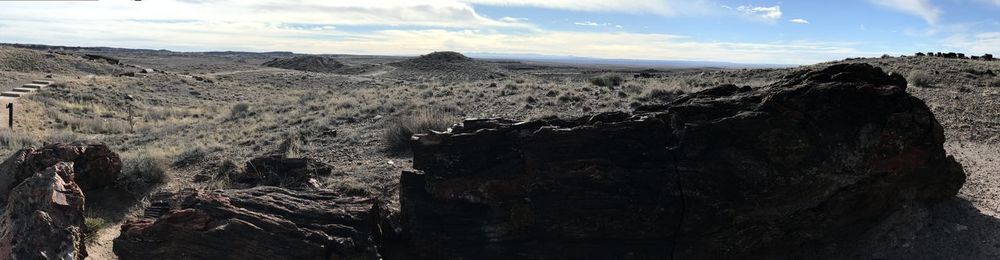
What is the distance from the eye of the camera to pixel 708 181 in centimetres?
632

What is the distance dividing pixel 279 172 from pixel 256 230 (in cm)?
502

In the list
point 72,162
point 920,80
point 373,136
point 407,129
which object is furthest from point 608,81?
point 72,162

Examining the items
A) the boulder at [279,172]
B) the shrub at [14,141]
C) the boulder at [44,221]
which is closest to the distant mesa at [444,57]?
the shrub at [14,141]

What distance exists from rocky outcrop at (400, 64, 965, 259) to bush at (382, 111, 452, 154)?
6663 mm

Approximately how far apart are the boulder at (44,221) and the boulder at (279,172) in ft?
11.4

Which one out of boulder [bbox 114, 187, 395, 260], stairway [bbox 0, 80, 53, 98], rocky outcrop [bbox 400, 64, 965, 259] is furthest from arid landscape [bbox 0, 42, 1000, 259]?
boulder [bbox 114, 187, 395, 260]

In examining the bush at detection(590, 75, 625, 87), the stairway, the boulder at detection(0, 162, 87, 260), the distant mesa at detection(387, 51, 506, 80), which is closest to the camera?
the boulder at detection(0, 162, 87, 260)

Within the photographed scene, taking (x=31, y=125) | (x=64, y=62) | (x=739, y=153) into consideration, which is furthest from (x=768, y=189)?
→ (x=64, y=62)

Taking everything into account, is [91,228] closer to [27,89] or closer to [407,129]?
[407,129]

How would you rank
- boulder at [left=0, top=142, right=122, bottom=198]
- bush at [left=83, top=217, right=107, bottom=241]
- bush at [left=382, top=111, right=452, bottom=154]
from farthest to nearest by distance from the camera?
bush at [left=382, top=111, right=452, bottom=154] < boulder at [left=0, top=142, right=122, bottom=198] < bush at [left=83, top=217, right=107, bottom=241]

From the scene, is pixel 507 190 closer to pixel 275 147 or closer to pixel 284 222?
pixel 284 222

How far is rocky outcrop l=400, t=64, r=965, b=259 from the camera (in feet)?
20.7

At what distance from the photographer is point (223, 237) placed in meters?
A: 6.48

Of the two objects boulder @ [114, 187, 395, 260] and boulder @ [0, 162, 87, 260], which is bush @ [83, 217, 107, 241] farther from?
boulder @ [114, 187, 395, 260]
